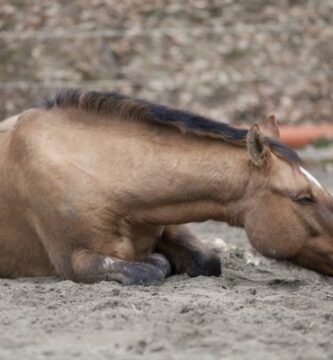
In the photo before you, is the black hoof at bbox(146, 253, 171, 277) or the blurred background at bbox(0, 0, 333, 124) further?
the blurred background at bbox(0, 0, 333, 124)

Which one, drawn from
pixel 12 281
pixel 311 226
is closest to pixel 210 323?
pixel 311 226

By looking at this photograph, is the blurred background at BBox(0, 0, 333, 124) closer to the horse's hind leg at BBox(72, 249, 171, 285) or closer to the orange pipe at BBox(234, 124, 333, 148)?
the orange pipe at BBox(234, 124, 333, 148)

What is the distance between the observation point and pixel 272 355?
178 inches

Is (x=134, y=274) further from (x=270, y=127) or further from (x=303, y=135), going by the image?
(x=303, y=135)

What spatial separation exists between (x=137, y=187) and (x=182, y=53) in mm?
8420

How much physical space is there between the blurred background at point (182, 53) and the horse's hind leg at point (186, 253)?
22.3ft

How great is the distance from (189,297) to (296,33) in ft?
32.0

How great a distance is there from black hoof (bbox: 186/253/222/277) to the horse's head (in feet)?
2.15

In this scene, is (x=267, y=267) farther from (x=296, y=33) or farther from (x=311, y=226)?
(x=296, y=33)

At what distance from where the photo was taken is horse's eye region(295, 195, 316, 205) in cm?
628

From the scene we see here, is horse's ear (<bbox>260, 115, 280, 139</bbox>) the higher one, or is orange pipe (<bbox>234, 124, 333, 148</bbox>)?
horse's ear (<bbox>260, 115, 280, 139</bbox>)

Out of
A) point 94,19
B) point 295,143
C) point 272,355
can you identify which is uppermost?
point 272,355

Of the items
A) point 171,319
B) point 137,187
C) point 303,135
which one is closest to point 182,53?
point 303,135

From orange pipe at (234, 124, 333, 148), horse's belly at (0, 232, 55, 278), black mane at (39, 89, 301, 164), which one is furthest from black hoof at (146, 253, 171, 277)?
orange pipe at (234, 124, 333, 148)
